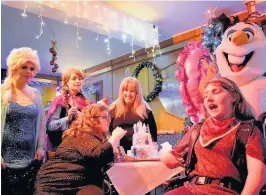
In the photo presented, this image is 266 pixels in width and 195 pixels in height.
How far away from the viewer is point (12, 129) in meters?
2.24

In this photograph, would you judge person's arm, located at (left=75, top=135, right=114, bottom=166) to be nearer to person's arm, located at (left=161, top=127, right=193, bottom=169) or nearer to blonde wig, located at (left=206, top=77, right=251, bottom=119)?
person's arm, located at (left=161, top=127, right=193, bottom=169)

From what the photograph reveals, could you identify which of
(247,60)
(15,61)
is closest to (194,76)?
(247,60)

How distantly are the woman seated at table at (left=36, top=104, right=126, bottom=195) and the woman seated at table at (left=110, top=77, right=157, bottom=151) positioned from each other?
68 centimetres

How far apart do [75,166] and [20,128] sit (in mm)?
593

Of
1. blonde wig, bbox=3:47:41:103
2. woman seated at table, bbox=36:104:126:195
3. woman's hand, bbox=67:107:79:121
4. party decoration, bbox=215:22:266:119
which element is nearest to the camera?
woman seated at table, bbox=36:104:126:195

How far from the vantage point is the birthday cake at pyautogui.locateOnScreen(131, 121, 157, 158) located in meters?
2.41

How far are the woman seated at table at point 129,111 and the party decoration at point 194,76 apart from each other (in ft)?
1.36

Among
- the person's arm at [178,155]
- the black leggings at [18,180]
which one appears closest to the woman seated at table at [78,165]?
the black leggings at [18,180]

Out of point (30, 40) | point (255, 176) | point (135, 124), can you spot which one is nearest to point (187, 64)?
point (135, 124)

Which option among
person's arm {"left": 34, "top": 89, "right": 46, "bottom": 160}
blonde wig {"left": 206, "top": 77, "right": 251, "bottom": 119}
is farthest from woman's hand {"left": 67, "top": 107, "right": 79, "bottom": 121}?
blonde wig {"left": 206, "top": 77, "right": 251, "bottom": 119}

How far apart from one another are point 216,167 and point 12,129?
1.50 metres

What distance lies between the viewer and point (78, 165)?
1990 millimetres

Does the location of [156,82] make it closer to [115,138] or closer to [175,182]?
[115,138]

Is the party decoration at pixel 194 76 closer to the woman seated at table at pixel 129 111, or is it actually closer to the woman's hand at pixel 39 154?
the woman seated at table at pixel 129 111
